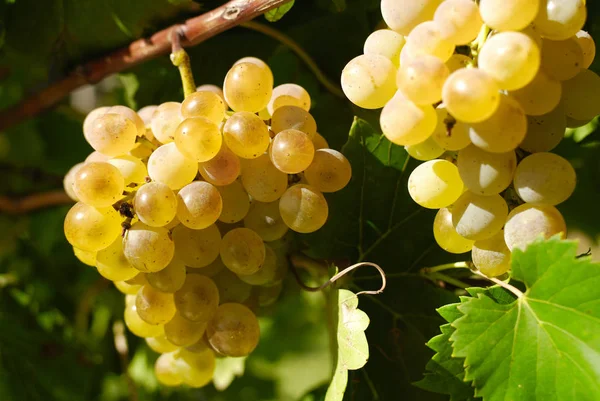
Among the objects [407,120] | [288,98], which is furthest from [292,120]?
[407,120]

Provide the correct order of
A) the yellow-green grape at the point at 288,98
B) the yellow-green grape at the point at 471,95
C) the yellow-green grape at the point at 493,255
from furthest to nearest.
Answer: the yellow-green grape at the point at 288,98 < the yellow-green grape at the point at 493,255 < the yellow-green grape at the point at 471,95

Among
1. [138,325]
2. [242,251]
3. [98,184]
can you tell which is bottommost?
[138,325]

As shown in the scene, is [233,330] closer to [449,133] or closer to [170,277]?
[170,277]

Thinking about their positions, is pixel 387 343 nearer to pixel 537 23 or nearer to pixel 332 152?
pixel 332 152

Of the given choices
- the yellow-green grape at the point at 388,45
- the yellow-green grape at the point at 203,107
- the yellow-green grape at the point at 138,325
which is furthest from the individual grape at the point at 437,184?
the yellow-green grape at the point at 138,325

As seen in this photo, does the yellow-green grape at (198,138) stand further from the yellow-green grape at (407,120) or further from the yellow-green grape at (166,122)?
the yellow-green grape at (407,120)

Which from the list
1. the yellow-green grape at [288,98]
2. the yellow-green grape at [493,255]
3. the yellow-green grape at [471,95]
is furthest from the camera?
the yellow-green grape at [288,98]

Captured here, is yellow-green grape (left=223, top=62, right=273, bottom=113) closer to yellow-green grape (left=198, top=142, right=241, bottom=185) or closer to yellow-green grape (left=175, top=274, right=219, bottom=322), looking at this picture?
yellow-green grape (left=198, top=142, right=241, bottom=185)
